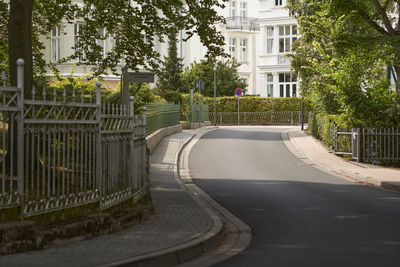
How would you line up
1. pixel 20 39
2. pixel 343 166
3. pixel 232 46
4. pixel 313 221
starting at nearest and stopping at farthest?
1. pixel 313 221
2. pixel 20 39
3. pixel 343 166
4. pixel 232 46

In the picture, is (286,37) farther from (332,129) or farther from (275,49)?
(332,129)

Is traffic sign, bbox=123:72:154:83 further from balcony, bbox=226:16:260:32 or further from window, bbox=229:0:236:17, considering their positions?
window, bbox=229:0:236:17

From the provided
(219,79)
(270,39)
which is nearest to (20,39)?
(219,79)

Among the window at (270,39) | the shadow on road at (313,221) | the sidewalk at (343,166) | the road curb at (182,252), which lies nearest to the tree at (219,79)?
the window at (270,39)

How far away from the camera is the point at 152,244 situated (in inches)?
312

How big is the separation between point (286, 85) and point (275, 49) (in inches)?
135

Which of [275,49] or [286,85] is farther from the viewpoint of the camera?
[275,49]

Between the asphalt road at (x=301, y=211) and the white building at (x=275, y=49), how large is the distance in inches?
1417

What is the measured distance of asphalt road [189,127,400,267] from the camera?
782 cm

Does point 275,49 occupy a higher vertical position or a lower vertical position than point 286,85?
higher

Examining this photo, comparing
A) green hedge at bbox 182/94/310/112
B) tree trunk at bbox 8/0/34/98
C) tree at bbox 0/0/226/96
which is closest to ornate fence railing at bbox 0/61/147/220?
tree trunk at bbox 8/0/34/98

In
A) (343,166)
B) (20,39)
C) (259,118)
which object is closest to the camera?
(20,39)

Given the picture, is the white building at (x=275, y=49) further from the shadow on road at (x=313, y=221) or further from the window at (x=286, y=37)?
the shadow on road at (x=313, y=221)

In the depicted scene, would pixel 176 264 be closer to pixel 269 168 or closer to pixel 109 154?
pixel 109 154
